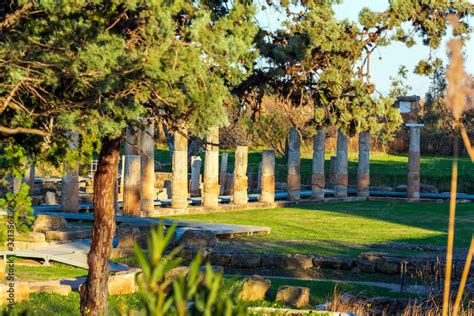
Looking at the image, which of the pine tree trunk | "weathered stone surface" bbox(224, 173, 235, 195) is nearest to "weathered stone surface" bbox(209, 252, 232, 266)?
the pine tree trunk

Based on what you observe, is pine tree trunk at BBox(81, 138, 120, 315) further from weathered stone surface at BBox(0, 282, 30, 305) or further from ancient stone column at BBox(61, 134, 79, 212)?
ancient stone column at BBox(61, 134, 79, 212)

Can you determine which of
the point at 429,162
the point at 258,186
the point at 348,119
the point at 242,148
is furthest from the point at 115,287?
the point at 429,162

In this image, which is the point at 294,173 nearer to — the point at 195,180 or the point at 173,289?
the point at 195,180

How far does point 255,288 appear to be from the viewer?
51.3ft

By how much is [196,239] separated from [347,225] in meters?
8.94

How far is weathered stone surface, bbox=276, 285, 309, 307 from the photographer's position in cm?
1501

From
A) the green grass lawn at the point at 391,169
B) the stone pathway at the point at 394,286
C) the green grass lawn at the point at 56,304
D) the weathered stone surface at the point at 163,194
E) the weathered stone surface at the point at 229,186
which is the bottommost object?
the green grass lawn at the point at 56,304

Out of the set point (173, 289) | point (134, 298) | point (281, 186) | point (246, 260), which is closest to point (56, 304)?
point (134, 298)

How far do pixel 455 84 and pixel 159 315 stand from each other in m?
1.31

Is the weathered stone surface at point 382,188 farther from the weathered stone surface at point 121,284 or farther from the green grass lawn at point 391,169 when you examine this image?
the weathered stone surface at point 121,284

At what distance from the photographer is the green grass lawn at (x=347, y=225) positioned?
24.1m

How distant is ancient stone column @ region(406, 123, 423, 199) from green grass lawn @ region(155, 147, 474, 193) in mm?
5716

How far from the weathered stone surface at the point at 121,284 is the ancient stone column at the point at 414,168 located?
1069 inches

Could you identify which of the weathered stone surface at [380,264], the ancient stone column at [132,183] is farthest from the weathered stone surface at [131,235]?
the ancient stone column at [132,183]
